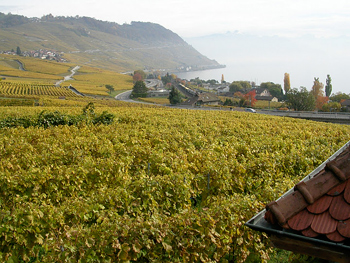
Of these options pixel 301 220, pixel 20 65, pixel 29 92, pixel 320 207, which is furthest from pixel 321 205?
pixel 20 65

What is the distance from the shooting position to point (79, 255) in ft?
17.6

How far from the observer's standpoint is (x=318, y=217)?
10.7ft

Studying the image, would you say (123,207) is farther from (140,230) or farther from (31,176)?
(31,176)

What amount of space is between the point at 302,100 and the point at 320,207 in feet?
255

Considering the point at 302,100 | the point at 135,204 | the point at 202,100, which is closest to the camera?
the point at 135,204

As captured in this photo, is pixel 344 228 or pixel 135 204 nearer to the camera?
pixel 344 228

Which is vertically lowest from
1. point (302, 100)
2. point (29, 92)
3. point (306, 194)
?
point (29, 92)

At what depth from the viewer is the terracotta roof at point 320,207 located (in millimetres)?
3188

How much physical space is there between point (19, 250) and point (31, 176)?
286 cm

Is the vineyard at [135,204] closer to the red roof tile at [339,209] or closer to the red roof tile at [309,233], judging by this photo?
the red roof tile at [309,233]

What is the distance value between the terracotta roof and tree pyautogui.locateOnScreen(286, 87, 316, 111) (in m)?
77.1

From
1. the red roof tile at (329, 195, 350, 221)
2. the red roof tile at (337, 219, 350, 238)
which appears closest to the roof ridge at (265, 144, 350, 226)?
the red roof tile at (329, 195, 350, 221)

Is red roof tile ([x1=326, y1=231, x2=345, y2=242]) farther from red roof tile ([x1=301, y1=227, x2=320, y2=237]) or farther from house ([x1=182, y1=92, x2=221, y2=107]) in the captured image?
house ([x1=182, y1=92, x2=221, y2=107])

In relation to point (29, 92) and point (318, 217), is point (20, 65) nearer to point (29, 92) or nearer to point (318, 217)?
point (29, 92)
